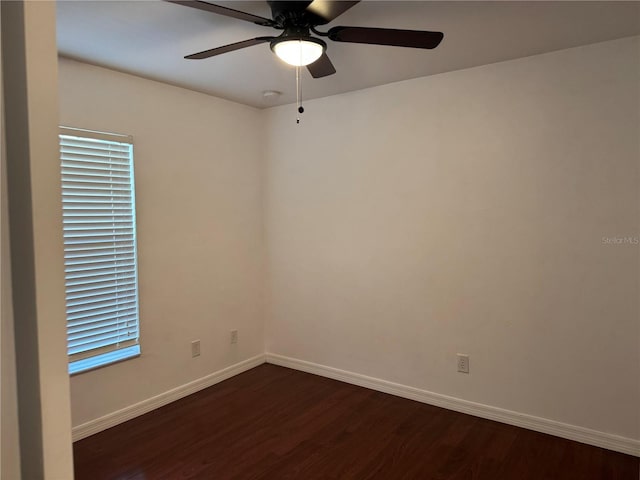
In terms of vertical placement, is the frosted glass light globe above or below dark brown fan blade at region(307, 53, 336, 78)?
below

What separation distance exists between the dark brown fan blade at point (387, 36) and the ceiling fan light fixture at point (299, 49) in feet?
0.28

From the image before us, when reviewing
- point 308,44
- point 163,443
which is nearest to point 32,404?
point 308,44

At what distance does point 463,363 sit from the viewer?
3.09m

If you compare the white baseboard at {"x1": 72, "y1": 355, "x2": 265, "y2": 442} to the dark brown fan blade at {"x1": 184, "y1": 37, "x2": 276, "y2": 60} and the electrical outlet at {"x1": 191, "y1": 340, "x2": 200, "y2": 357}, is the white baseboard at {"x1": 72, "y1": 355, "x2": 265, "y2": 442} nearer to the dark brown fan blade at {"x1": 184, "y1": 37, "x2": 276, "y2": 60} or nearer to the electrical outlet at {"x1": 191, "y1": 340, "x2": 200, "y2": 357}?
the electrical outlet at {"x1": 191, "y1": 340, "x2": 200, "y2": 357}

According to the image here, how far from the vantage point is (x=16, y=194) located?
1.01 m

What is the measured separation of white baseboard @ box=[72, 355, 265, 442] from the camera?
2822 millimetres

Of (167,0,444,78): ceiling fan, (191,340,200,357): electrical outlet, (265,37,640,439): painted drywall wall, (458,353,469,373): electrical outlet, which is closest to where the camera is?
(167,0,444,78): ceiling fan

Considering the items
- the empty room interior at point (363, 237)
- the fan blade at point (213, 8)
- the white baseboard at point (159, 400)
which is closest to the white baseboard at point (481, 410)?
the empty room interior at point (363, 237)

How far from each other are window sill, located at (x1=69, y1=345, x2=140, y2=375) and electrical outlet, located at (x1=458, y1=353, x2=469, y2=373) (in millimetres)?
2316

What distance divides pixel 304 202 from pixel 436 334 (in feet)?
5.13

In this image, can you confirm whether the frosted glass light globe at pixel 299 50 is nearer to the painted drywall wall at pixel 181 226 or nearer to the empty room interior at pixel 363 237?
the empty room interior at pixel 363 237

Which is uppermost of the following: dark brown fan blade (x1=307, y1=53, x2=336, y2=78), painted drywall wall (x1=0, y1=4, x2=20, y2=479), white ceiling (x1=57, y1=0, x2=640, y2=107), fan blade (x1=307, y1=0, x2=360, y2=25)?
white ceiling (x1=57, y1=0, x2=640, y2=107)

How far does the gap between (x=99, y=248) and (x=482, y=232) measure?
2.57 m

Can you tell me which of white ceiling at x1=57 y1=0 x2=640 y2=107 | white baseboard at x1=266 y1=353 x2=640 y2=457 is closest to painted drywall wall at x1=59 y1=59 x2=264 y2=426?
white ceiling at x1=57 y1=0 x2=640 y2=107
